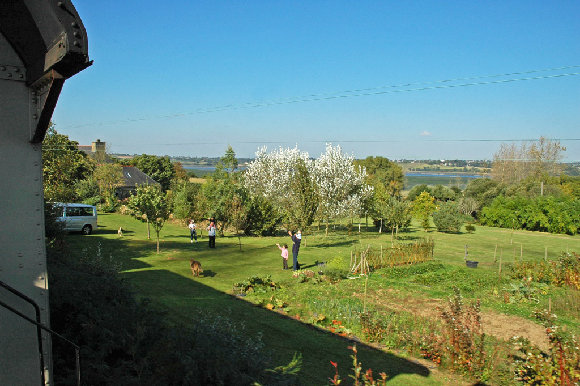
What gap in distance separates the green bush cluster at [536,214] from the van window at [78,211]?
42.9 metres

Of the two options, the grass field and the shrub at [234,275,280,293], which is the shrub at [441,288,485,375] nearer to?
the grass field

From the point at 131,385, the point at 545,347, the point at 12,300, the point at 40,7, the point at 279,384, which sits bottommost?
the point at 545,347

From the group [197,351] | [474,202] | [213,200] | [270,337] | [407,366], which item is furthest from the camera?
[474,202]

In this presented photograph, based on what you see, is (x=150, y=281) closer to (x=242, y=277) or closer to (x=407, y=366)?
(x=242, y=277)

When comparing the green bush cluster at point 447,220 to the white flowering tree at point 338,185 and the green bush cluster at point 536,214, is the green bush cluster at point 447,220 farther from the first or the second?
Answer: the white flowering tree at point 338,185

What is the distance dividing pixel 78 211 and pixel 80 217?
1.47 ft

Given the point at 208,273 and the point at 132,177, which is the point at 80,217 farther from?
the point at 132,177

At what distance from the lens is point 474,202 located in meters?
56.4

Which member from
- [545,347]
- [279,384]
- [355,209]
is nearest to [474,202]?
[355,209]

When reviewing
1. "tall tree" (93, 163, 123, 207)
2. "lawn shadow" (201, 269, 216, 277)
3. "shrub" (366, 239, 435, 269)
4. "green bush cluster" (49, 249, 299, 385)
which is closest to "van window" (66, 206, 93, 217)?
"lawn shadow" (201, 269, 216, 277)

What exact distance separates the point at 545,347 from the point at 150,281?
1228cm

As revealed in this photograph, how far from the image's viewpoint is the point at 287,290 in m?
14.5

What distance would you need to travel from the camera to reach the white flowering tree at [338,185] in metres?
35.2

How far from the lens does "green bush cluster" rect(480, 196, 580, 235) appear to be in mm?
42034
